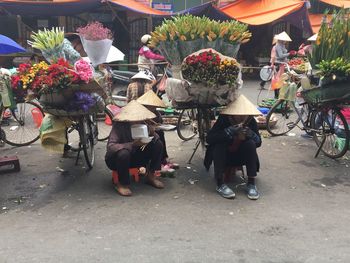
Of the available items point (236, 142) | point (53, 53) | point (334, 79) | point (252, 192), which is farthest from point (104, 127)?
point (334, 79)

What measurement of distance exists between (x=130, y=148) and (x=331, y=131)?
10.2 ft

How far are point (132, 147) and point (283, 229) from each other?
1.85m

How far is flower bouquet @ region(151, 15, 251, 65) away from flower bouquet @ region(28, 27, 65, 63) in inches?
48.2

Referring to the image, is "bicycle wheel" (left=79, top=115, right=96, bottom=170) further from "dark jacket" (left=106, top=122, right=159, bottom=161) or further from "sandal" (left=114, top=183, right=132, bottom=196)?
"sandal" (left=114, top=183, right=132, bottom=196)


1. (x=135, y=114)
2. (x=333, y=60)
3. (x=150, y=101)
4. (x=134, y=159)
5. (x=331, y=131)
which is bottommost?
(x=134, y=159)

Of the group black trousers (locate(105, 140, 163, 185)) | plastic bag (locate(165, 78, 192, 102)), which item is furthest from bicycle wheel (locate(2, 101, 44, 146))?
plastic bag (locate(165, 78, 192, 102))

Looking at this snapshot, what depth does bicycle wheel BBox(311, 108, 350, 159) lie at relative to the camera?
19.4 feet

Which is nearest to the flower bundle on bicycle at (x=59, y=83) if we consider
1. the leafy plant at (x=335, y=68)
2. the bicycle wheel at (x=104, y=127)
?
the bicycle wheel at (x=104, y=127)

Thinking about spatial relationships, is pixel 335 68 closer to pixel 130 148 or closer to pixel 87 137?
pixel 130 148

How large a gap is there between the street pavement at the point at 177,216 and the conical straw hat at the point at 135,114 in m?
0.88

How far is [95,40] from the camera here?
5.95m

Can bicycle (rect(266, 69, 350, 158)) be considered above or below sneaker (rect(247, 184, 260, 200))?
above

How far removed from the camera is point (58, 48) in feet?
17.1

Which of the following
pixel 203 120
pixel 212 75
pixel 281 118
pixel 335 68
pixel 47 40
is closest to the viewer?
pixel 212 75
